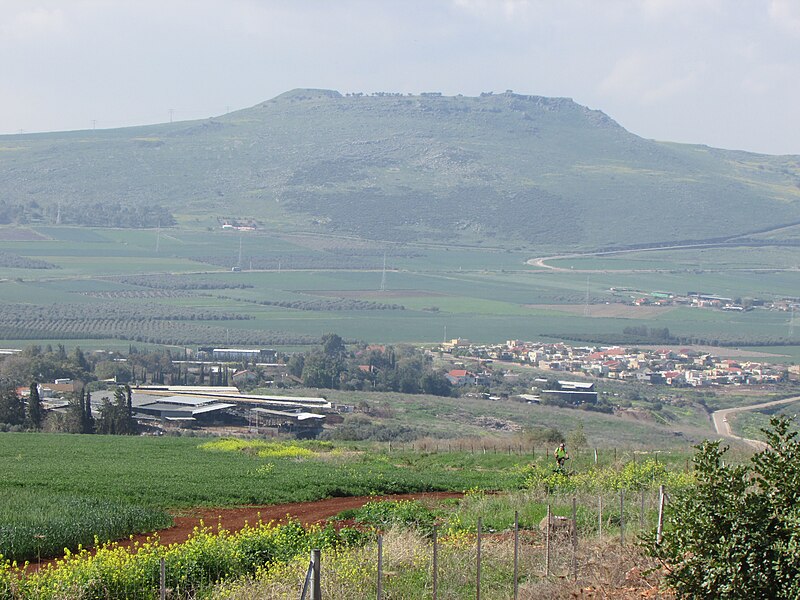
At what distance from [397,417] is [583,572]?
43.2 metres

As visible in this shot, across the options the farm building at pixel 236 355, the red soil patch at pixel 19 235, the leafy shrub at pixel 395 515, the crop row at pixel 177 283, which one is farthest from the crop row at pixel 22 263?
the leafy shrub at pixel 395 515

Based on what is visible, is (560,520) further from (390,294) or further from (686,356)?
(390,294)

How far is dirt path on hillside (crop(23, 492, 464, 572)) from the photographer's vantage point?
16328 millimetres

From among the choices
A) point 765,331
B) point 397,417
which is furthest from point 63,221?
point 397,417

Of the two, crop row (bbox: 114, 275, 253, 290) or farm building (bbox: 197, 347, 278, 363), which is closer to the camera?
farm building (bbox: 197, 347, 278, 363)

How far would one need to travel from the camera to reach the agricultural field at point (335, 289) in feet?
315

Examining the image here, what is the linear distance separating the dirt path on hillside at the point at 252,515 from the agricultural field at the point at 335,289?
209ft

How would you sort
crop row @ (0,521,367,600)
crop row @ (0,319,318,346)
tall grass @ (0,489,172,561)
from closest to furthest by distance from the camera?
crop row @ (0,521,367,600), tall grass @ (0,489,172,561), crop row @ (0,319,318,346)

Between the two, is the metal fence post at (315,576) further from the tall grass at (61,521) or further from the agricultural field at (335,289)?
the agricultural field at (335,289)

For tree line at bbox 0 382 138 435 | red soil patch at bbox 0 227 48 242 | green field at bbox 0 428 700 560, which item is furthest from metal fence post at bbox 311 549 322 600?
red soil patch at bbox 0 227 48 242

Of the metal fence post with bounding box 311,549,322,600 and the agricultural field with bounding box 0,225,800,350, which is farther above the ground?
the metal fence post with bounding box 311,549,322,600

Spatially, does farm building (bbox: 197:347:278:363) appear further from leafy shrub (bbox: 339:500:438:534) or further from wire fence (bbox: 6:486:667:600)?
wire fence (bbox: 6:486:667:600)

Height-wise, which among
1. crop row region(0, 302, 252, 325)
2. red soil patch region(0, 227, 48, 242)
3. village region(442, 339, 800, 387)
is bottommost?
village region(442, 339, 800, 387)

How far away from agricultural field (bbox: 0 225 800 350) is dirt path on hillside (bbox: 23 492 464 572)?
63.8 m
